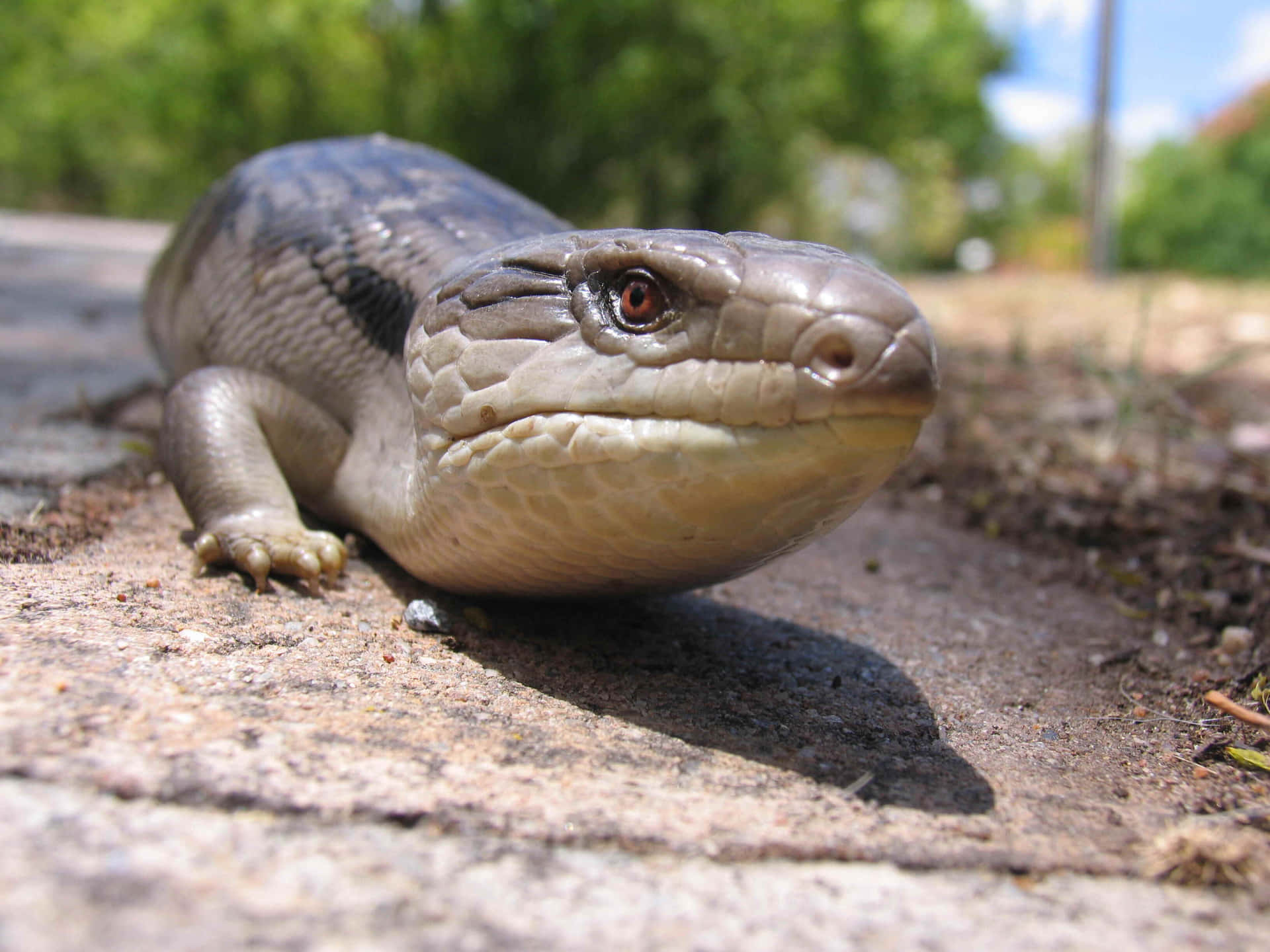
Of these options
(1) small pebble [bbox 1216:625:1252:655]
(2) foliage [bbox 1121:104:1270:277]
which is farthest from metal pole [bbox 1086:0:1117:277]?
(2) foliage [bbox 1121:104:1270:277]

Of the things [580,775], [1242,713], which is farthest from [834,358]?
[1242,713]

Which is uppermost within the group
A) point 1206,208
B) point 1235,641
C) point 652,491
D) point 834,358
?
point 834,358

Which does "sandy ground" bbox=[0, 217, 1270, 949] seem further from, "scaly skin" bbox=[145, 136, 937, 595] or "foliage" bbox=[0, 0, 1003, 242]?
"foliage" bbox=[0, 0, 1003, 242]

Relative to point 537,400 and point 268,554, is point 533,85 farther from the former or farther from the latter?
point 537,400

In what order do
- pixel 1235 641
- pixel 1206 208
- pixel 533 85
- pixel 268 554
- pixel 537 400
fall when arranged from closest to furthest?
pixel 537 400, pixel 268 554, pixel 1235 641, pixel 533 85, pixel 1206 208

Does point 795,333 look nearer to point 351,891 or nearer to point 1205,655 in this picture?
point 351,891

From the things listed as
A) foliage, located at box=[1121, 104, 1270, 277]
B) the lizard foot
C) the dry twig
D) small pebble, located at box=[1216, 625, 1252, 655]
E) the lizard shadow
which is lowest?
foliage, located at box=[1121, 104, 1270, 277]

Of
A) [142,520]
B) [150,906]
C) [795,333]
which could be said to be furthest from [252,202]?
[150,906]
